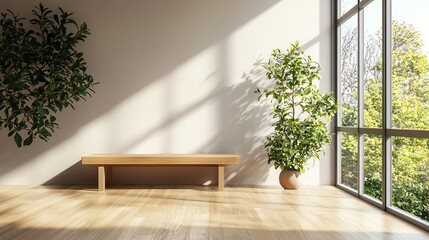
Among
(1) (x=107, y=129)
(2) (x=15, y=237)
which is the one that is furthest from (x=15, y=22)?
(2) (x=15, y=237)

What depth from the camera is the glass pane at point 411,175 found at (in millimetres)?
3418

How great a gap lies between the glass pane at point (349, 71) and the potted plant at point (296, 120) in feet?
0.62

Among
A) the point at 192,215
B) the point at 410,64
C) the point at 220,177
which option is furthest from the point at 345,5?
the point at 192,215

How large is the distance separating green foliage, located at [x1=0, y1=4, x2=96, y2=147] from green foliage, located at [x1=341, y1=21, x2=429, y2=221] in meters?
3.37

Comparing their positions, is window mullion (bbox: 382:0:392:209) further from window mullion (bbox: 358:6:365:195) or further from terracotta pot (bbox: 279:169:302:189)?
terracotta pot (bbox: 279:169:302:189)

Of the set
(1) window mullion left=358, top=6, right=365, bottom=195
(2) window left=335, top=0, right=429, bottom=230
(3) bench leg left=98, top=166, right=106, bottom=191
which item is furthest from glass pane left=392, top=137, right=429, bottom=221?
(3) bench leg left=98, top=166, right=106, bottom=191

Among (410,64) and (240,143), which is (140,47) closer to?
(240,143)

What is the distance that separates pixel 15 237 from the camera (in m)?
3.13

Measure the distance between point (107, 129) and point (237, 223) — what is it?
281 centimetres

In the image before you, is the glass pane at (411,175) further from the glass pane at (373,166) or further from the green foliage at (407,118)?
the glass pane at (373,166)

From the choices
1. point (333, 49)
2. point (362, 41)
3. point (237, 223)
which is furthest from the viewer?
point (333, 49)

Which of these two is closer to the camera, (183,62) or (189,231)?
(189,231)

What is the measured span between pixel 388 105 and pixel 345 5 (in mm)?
1957

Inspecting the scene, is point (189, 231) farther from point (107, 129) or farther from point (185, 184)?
point (107, 129)
